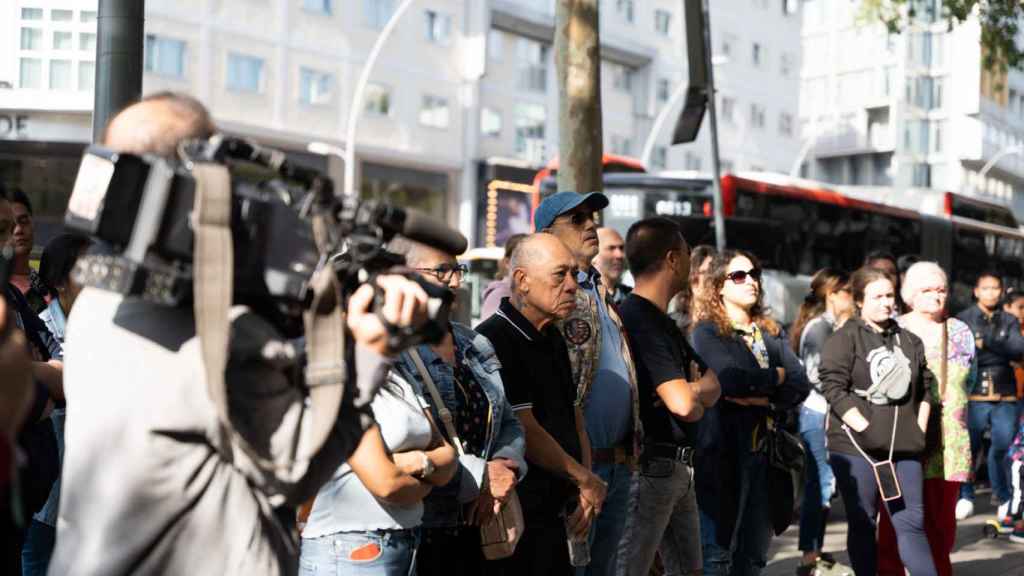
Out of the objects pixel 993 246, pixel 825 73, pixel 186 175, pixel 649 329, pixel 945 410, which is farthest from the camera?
pixel 825 73

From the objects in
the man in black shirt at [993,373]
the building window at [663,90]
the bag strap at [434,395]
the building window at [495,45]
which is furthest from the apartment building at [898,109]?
the bag strap at [434,395]

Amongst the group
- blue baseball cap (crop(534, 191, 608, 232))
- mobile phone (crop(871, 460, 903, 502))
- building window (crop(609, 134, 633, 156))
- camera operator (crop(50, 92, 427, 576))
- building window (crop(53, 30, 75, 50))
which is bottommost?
mobile phone (crop(871, 460, 903, 502))

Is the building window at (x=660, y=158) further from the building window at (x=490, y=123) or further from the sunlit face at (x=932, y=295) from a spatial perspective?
the sunlit face at (x=932, y=295)

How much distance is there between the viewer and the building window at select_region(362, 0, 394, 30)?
4050cm

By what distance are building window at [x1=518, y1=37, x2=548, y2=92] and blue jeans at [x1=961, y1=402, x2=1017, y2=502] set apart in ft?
111

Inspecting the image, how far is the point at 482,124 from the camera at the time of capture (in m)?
Result: 44.2

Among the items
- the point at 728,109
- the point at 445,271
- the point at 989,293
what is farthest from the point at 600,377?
the point at 728,109

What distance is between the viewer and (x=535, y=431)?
535 cm

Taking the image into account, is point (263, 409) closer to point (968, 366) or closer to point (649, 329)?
point (649, 329)

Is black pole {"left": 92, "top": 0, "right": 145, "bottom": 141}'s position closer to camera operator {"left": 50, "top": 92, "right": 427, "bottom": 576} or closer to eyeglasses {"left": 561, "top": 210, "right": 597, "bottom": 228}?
eyeglasses {"left": 561, "top": 210, "right": 597, "bottom": 228}

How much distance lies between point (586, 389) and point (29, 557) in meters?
2.31

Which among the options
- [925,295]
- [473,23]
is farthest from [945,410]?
[473,23]

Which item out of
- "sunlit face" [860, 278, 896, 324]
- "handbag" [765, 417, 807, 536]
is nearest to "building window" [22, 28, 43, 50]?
"handbag" [765, 417, 807, 536]

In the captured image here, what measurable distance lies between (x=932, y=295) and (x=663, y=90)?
4562 centimetres
